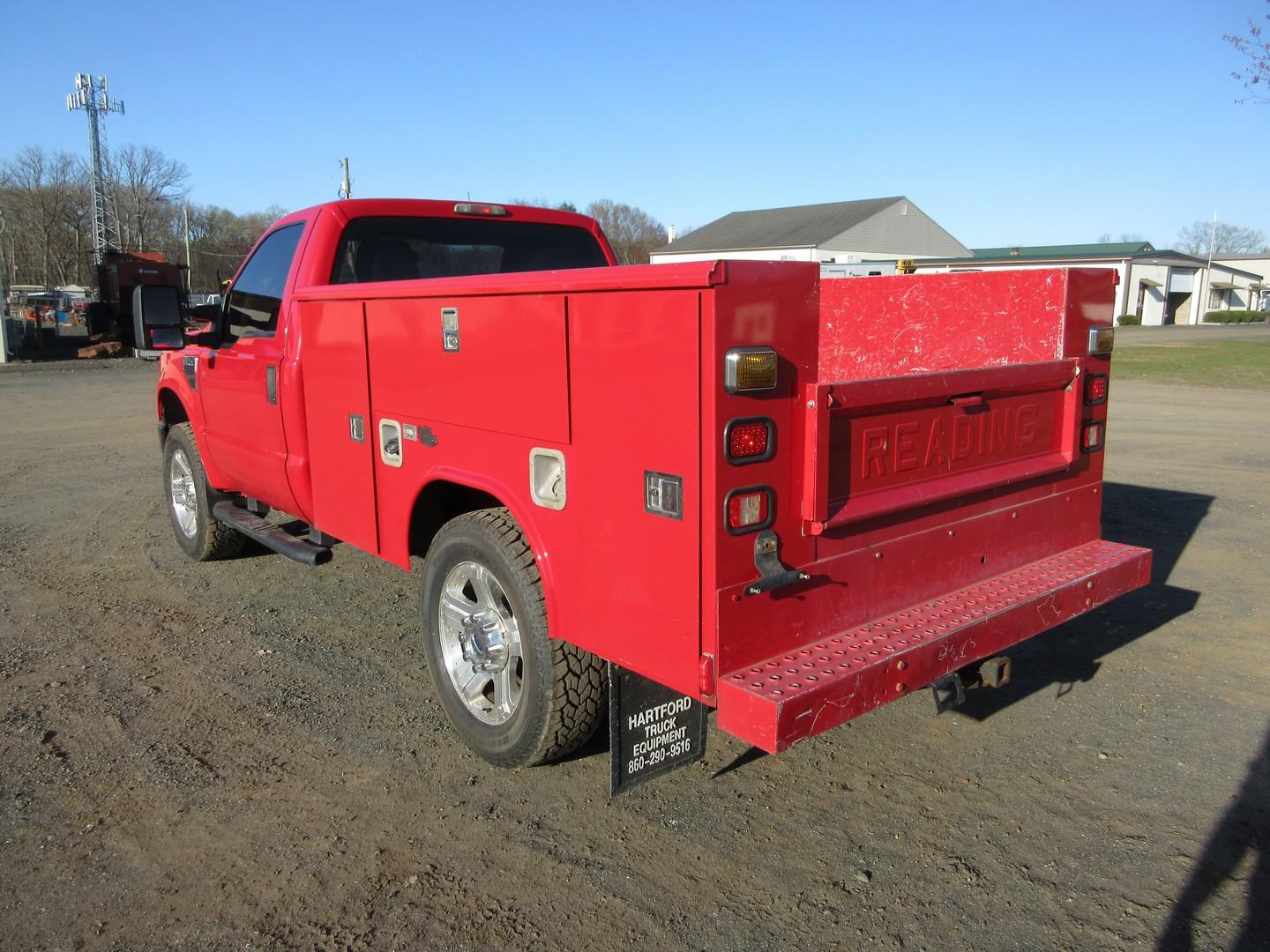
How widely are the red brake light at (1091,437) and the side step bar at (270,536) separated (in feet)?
11.4

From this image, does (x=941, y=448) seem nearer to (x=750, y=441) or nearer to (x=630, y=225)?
(x=750, y=441)

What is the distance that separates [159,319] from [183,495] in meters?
1.90

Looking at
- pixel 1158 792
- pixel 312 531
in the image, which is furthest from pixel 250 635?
pixel 1158 792

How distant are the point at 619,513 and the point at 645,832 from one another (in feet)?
3.93

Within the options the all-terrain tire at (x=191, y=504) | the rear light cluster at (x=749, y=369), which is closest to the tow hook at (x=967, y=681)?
the rear light cluster at (x=749, y=369)

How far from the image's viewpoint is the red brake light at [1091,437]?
392 cm

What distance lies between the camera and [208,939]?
2789 millimetres

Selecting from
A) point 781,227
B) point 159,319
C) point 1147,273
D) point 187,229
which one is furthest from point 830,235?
point 159,319

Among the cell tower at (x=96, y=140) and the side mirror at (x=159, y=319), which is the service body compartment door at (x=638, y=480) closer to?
the side mirror at (x=159, y=319)

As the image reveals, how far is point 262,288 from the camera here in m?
5.20

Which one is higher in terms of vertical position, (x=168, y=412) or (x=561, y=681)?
(x=168, y=412)

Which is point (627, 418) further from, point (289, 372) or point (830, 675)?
point (289, 372)

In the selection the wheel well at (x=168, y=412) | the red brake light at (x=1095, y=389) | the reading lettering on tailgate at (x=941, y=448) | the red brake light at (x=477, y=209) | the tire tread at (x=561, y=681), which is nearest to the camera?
the reading lettering on tailgate at (x=941, y=448)

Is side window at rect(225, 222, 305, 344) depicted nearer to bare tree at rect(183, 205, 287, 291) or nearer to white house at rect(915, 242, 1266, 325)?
white house at rect(915, 242, 1266, 325)
